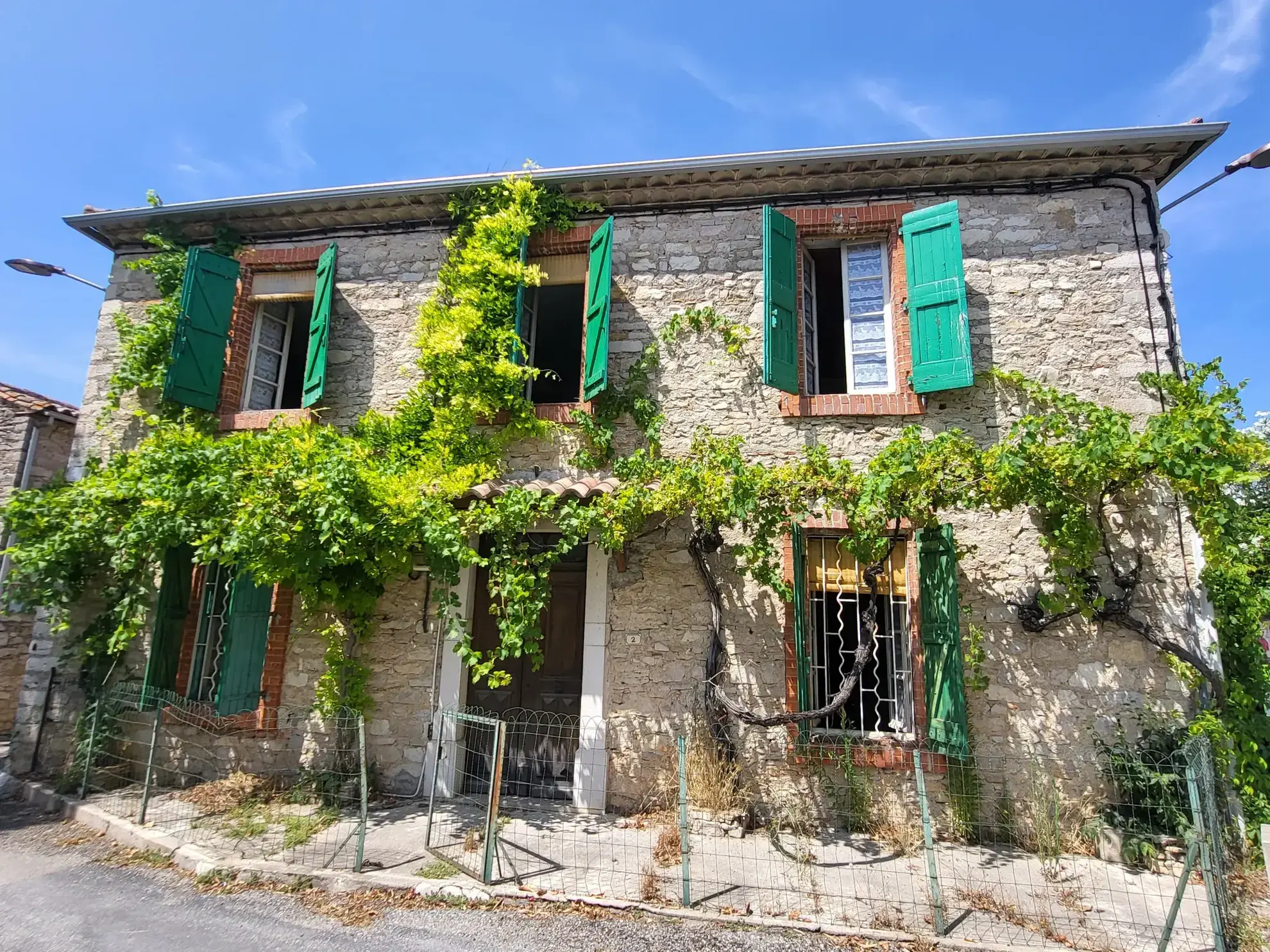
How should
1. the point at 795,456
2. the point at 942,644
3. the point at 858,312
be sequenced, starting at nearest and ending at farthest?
the point at 942,644, the point at 795,456, the point at 858,312

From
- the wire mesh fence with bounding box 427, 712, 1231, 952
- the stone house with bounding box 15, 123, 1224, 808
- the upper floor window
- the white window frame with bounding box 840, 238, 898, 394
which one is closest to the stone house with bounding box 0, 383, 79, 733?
the stone house with bounding box 15, 123, 1224, 808

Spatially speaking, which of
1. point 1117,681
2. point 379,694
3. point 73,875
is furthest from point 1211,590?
point 73,875

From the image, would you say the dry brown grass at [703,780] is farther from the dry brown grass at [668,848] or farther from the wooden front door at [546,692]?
the wooden front door at [546,692]

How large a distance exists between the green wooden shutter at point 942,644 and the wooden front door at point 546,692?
3005mm

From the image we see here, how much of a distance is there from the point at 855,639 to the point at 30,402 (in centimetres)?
1018

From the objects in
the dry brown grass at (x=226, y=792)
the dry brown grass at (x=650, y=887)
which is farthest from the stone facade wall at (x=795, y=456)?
the dry brown grass at (x=650, y=887)

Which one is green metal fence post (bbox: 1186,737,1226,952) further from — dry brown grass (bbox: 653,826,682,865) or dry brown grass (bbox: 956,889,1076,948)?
dry brown grass (bbox: 653,826,682,865)

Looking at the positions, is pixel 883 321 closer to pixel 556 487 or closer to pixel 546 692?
pixel 556 487

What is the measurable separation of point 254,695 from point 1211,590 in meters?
8.32

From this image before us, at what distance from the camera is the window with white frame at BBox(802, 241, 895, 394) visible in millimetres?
6609

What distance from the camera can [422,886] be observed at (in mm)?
4344

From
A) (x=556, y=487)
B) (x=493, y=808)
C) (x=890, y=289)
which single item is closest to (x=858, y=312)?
Result: (x=890, y=289)

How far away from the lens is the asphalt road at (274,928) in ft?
12.3

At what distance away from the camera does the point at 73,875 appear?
4.73 meters
